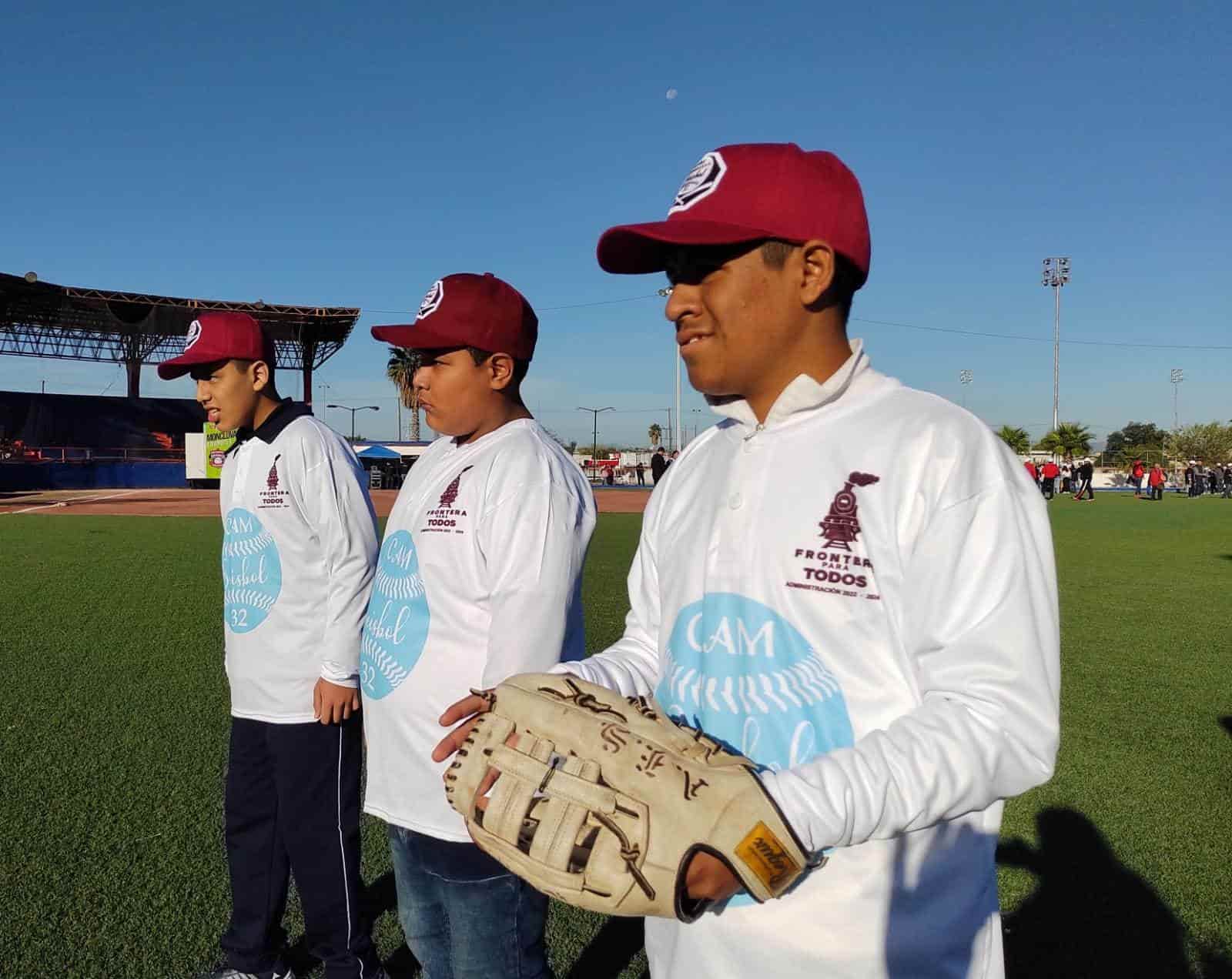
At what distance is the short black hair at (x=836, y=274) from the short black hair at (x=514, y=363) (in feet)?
3.91

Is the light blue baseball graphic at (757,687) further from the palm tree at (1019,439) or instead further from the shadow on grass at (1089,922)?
the palm tree at (1019,439)

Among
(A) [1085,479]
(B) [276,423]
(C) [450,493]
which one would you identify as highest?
(B) [276,423]

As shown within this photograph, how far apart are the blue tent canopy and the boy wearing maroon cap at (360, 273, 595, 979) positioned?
143 feet

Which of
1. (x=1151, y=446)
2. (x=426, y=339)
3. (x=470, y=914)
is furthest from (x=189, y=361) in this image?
(x=1151, y=446)

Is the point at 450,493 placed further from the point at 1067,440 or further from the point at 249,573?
the point at 1067,440

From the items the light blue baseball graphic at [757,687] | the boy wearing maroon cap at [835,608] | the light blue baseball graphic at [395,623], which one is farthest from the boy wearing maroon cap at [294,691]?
the light blue baseball graphic at [757,687]

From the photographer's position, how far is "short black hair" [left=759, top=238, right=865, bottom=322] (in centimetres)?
152

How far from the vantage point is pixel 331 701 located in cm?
293

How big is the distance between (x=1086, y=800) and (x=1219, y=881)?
846mm

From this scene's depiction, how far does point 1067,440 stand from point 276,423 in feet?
238

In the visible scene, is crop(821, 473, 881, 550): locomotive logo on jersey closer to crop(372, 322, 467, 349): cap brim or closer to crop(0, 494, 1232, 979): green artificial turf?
crop(372, 322, 467, 349): cap brim

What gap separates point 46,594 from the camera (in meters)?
10.7

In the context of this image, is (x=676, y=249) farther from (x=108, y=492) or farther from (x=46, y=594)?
(x=108, y=492)

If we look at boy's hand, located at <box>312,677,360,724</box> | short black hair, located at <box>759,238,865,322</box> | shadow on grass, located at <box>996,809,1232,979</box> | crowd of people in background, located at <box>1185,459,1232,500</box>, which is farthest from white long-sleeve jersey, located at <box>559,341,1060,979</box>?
crowd of people in background, located at <box>1185,459,1232,500</box>
